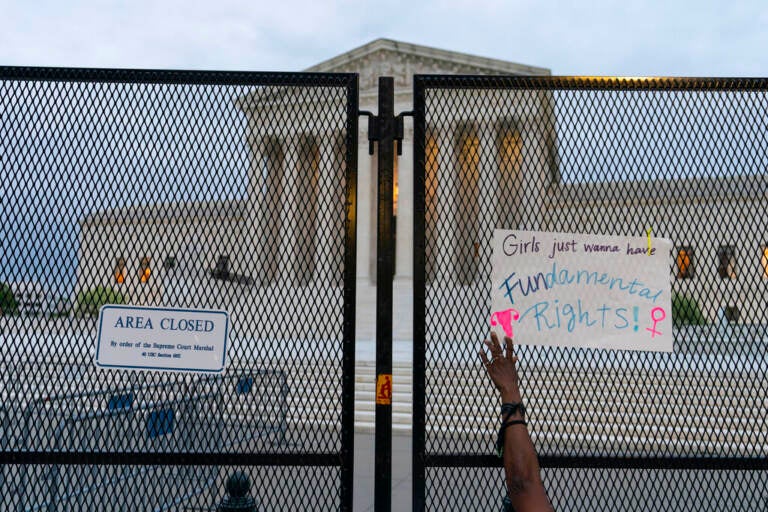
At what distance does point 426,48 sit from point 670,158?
30922 millimetres

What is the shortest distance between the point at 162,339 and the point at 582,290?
6.60ft

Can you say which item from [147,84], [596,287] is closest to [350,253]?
[596,287]

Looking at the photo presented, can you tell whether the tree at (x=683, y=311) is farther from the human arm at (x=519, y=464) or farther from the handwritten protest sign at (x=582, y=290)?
the human arm at (x=519, y=464)

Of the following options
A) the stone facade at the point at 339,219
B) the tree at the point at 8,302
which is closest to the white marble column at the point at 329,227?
the stone facade at the point at 339,219

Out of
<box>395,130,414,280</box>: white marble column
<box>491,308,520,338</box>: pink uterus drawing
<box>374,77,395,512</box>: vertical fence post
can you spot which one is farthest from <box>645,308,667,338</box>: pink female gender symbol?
<box>395,130,414,280</box>: white marble column

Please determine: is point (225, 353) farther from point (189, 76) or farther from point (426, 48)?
point (426, 48)

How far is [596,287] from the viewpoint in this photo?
2.74 metres

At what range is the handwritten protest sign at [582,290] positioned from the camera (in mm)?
2699

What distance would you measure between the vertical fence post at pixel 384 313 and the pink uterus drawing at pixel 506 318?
50 centimetres

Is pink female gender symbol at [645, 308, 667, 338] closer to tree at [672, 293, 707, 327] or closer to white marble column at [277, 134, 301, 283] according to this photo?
tree at [672, 293, 707, 327]

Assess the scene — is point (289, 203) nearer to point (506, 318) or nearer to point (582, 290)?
point (506, 318)

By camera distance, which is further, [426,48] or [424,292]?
[426,48]

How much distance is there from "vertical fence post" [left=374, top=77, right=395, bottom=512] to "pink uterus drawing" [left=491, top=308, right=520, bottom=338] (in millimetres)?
496

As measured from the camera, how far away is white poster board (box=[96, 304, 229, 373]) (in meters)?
2.71
